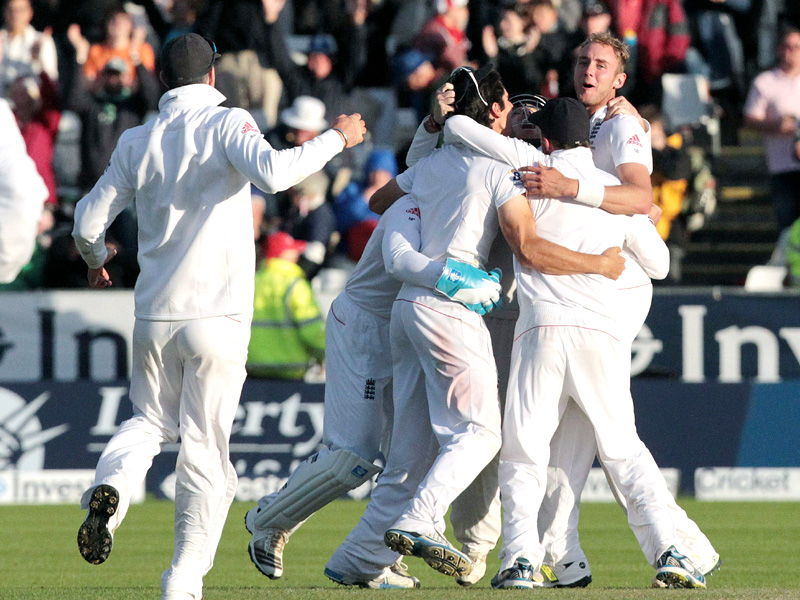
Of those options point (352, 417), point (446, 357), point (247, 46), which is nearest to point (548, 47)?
point (247, 46)

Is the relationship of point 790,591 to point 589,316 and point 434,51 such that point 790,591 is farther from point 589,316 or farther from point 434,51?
point 434,51

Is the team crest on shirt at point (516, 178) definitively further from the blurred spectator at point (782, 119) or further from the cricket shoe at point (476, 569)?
the blurred spectator at point (782, 119)

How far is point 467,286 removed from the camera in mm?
6711

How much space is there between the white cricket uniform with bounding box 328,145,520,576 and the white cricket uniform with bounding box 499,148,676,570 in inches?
6.0

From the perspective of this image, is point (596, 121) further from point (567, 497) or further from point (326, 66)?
point (326, 66)

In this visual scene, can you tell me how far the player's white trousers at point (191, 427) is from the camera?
605cm

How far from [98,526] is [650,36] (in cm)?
1149

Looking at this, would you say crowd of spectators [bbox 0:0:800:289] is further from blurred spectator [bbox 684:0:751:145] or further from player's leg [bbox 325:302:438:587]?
player's leg [bbox 325:302:438:587]

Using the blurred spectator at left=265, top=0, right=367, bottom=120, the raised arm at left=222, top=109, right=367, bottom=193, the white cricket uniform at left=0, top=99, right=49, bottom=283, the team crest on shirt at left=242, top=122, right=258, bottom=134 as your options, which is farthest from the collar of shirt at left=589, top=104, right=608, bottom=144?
the blurred spectator at left=265, top=0, right=367, bottom=120

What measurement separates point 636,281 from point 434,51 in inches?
351

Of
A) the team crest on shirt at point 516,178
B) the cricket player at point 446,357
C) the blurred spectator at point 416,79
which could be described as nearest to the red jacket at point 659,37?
the blurred spectator at point 416,79

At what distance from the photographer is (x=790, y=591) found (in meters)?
6.59

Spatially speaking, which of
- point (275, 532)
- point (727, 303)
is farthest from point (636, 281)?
point (727, 303)

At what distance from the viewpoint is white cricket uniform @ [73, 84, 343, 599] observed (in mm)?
6066
